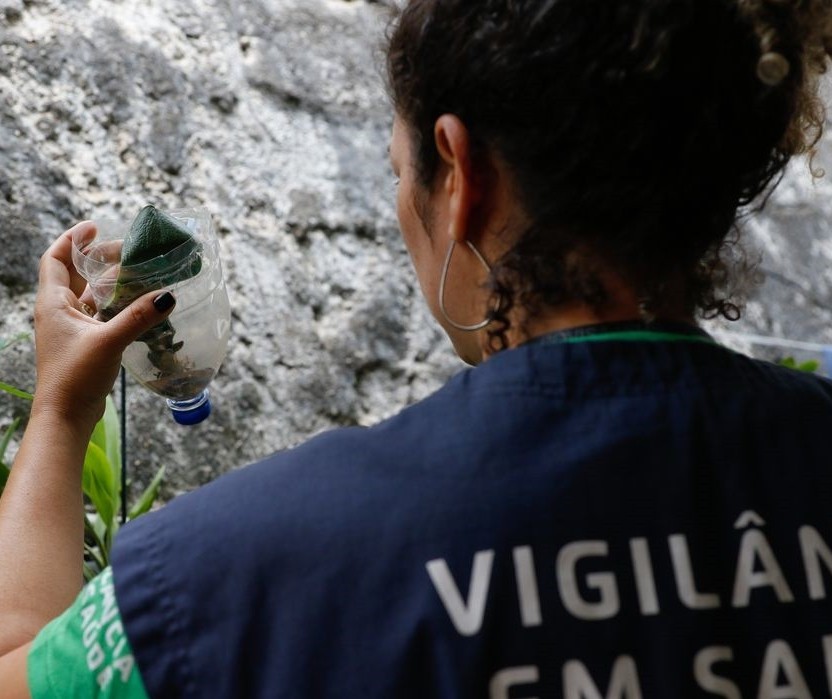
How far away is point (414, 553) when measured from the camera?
0.61 metres

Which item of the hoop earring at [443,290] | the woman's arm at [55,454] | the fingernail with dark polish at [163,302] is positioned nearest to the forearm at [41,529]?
the woman's arm at [55,454]

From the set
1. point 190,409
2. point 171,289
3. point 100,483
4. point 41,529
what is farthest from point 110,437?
point 41,529

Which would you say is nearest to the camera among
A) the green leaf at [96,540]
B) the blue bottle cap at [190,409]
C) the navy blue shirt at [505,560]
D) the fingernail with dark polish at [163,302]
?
the navy blue shirt at [505,560]

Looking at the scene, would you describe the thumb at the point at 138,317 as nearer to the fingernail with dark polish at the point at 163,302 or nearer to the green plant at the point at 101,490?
the fingernail with dark polish at the point at 163,302

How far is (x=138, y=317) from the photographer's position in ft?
2.81

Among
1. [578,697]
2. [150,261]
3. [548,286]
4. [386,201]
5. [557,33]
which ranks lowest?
[386,201]

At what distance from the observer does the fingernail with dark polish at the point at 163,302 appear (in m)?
0.85

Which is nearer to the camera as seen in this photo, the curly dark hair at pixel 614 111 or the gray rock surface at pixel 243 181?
the curly dark hair at pixel 614 111

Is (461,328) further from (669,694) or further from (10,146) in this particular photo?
(10,146)

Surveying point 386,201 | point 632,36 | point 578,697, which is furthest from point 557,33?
point 386,201

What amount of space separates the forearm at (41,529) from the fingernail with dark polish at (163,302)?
12 centimetres

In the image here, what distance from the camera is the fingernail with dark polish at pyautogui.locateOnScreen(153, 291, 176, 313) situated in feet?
2.79

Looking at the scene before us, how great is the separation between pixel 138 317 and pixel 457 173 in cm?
30

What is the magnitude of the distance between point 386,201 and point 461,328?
42.4 inches
